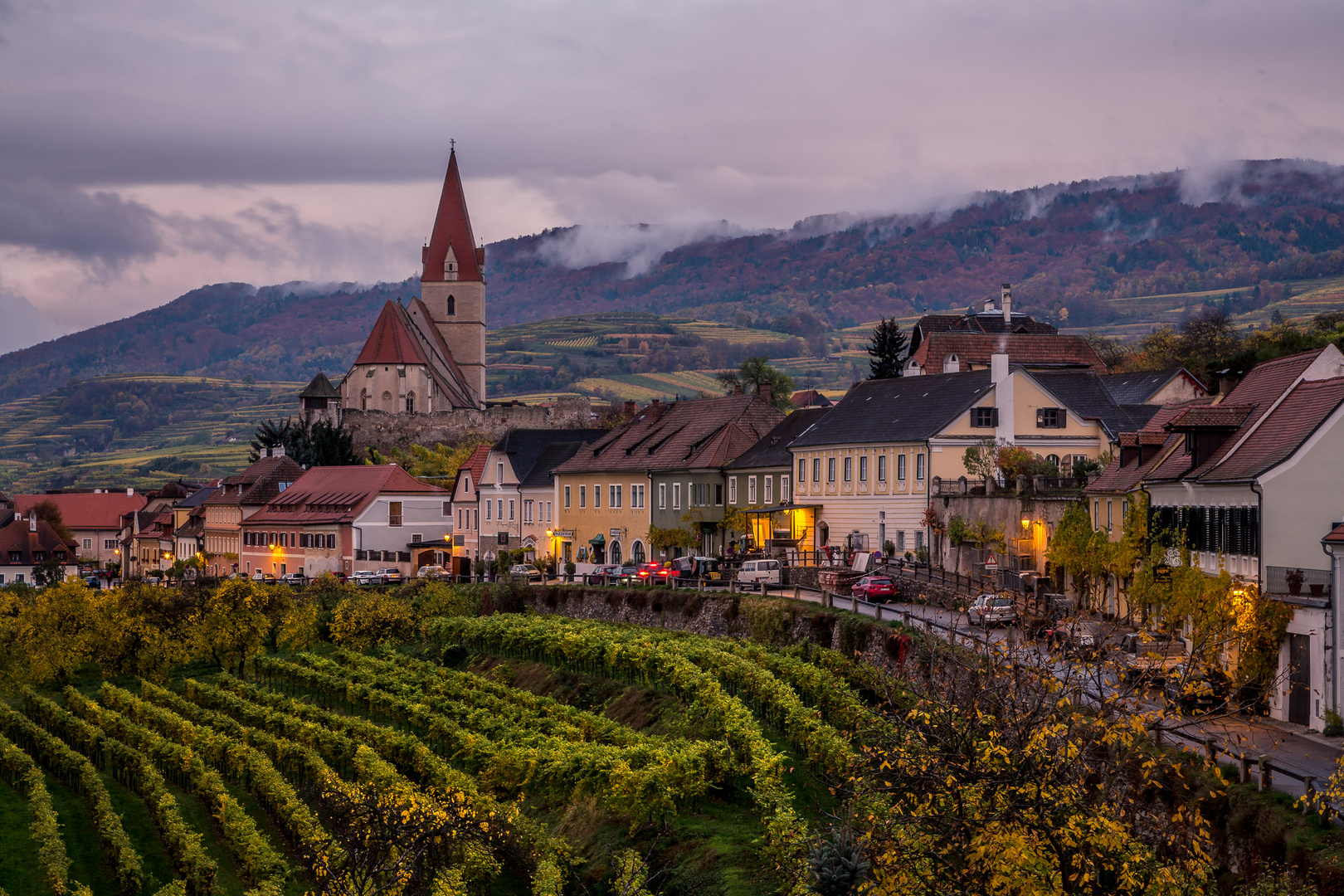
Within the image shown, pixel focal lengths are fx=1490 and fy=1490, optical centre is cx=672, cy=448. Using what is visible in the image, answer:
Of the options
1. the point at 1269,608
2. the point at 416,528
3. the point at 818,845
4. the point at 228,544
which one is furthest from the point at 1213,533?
the point at 228,544

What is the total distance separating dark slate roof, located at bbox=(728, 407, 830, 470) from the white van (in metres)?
14.4

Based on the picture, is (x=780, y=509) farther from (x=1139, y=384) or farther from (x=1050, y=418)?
(x=1139, y=384)

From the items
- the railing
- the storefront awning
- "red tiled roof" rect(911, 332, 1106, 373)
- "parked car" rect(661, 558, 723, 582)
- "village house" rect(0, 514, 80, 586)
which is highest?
"red tiled roof" rect(911, 332, 1106, 373)

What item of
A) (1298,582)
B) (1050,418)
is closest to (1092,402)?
(1050,418)

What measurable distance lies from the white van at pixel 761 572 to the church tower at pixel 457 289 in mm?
111037

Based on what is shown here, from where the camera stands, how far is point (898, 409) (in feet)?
218

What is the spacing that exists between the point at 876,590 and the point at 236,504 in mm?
80071

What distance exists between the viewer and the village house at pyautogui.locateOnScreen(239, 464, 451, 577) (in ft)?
325

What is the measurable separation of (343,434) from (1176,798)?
11259 centimetres

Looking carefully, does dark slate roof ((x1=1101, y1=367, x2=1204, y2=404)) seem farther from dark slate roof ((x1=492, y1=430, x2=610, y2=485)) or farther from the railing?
the railing

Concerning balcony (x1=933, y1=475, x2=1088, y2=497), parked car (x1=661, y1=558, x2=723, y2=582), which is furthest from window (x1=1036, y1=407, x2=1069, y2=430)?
parked car (x1=661, y1=558, x2=723, y2=582)

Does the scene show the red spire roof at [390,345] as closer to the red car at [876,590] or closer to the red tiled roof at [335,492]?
the red tiled roof at [335,492]

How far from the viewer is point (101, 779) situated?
44.4m

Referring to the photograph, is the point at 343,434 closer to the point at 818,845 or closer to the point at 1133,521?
the point at 1133,521
